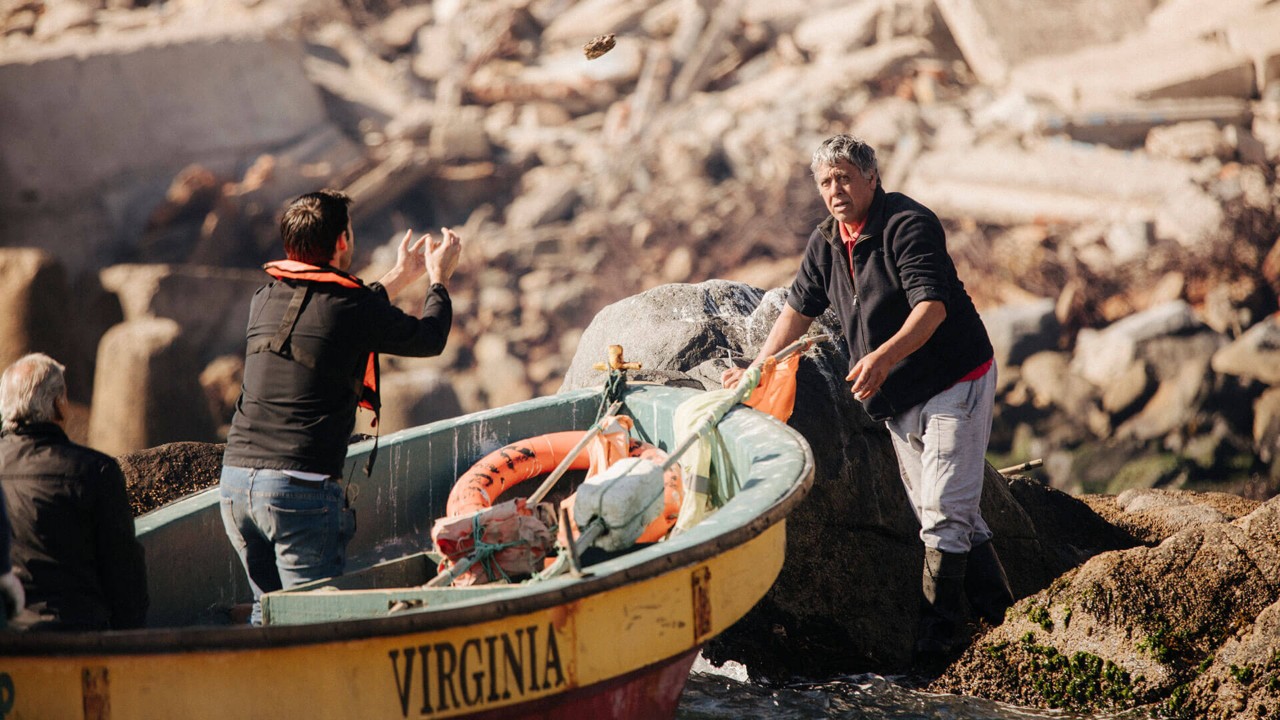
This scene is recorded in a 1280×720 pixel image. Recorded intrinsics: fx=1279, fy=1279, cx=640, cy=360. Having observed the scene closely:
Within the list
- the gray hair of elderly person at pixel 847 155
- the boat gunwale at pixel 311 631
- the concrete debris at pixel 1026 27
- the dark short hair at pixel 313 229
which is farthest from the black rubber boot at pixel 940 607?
the concrete debris at pixel 1026 27

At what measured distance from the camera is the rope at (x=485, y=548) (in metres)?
4.47

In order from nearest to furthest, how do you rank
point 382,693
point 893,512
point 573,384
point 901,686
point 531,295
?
point 382,693 → point 901,686 → point 893,512 → point 573,384 → point 531,295

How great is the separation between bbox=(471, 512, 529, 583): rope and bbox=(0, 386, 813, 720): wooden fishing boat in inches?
13.1

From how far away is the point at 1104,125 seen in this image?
510 inches

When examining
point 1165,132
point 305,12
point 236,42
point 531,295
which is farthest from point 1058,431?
point 305,12

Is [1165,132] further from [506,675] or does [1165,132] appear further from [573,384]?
[506,675]

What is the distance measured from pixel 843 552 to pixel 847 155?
5.80 feet

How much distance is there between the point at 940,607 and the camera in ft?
16.1

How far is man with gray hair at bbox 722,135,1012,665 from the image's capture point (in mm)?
4504

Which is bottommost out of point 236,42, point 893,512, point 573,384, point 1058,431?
point 1058,431

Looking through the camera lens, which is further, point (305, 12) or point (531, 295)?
point (305, 12)

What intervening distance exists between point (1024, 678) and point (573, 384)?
2.65m

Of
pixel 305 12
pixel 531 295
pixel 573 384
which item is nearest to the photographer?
pixel 573 384

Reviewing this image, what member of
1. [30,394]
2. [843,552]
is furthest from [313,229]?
[843,552]
